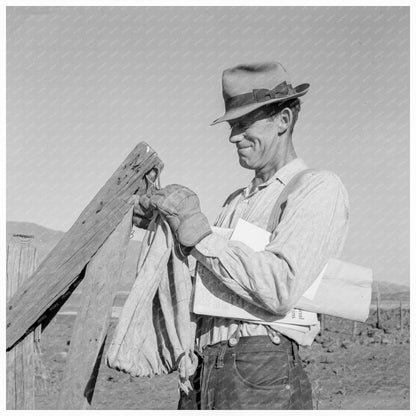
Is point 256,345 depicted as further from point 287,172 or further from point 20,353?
point 20,353

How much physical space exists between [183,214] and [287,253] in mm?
447

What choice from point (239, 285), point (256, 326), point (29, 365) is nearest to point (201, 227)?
point (239, 285)

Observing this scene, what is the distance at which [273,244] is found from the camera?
290 cm

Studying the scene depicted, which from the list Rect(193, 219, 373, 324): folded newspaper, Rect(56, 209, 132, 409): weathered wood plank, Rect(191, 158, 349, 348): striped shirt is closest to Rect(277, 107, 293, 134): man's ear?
Rect(191, 158, 349, 348): striped shirt

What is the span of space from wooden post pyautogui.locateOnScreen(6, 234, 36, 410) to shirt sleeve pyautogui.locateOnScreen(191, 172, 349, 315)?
1.05m

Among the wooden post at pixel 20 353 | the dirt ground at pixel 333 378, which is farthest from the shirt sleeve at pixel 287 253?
the dirt ground at pixel 333 378

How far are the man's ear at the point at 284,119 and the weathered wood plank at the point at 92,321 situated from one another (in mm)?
773

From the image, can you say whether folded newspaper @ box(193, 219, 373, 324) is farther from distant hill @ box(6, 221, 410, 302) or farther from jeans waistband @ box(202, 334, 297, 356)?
distant hill @ box(6, 221, 410, 302)

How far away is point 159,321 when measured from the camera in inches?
126

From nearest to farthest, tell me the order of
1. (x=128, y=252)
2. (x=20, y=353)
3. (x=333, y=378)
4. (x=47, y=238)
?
(x=20, y=353) < (x=333, y=378) < (x=128, y=252) < (x=47, y=238)

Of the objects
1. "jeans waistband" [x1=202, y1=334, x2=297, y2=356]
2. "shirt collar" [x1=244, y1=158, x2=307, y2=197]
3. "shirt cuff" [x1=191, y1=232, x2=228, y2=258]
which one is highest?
"shirt collar" [x1=244, y1=158, x2=307, y2=197]

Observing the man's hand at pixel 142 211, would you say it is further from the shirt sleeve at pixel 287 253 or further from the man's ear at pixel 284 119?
the man's ear at pixel 284 119

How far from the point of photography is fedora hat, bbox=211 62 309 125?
317 centimetres

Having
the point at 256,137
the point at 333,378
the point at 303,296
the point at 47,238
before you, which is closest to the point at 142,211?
the point at 256,137
